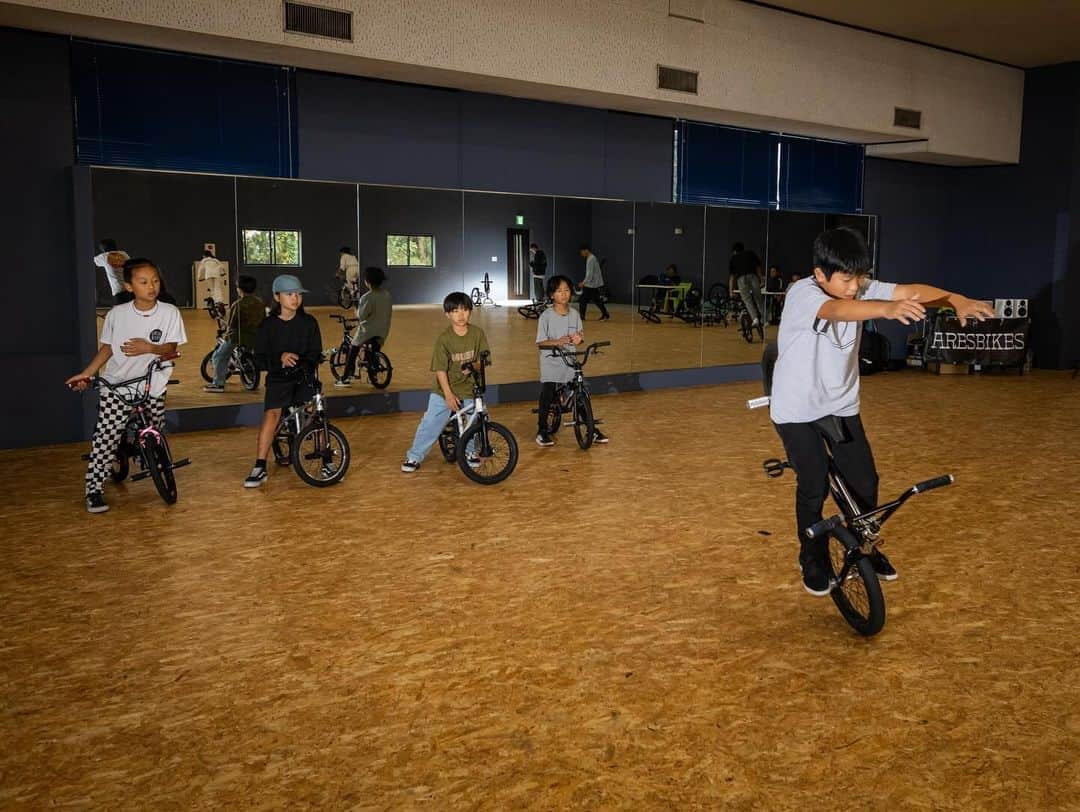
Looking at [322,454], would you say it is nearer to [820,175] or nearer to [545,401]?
[545,401]

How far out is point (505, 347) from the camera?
995 centimetres

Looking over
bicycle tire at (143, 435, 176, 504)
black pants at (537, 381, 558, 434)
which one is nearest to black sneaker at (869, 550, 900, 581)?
black pants at (537, 381, 558, 434)

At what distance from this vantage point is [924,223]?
48.2 feet

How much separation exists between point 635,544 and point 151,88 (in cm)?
566

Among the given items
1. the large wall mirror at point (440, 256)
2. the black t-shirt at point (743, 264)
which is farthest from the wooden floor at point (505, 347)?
the black t-shirt at point (743, 264)

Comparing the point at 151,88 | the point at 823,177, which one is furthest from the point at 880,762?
the point at 823,177

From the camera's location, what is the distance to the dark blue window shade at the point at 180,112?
301 inches

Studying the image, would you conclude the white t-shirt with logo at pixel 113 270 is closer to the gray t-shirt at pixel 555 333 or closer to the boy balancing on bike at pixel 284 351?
the boy balancing on bike at pixel 284 351

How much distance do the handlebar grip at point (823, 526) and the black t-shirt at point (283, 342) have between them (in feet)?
11.5

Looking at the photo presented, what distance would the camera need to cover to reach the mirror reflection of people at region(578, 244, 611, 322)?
1066 centimetres

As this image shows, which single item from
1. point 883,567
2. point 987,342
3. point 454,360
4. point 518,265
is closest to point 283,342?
point 454,360

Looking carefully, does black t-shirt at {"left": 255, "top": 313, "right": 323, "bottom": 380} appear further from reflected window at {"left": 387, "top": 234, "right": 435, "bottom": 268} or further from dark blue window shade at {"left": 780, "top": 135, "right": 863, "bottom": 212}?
dark blue window shade at {"left": 780, "top": 135, "right": 863, "bottom": 212}

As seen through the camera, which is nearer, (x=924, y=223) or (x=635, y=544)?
(x=635, y=544)

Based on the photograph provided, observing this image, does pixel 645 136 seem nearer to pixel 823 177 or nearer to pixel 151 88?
pixel 823 177
